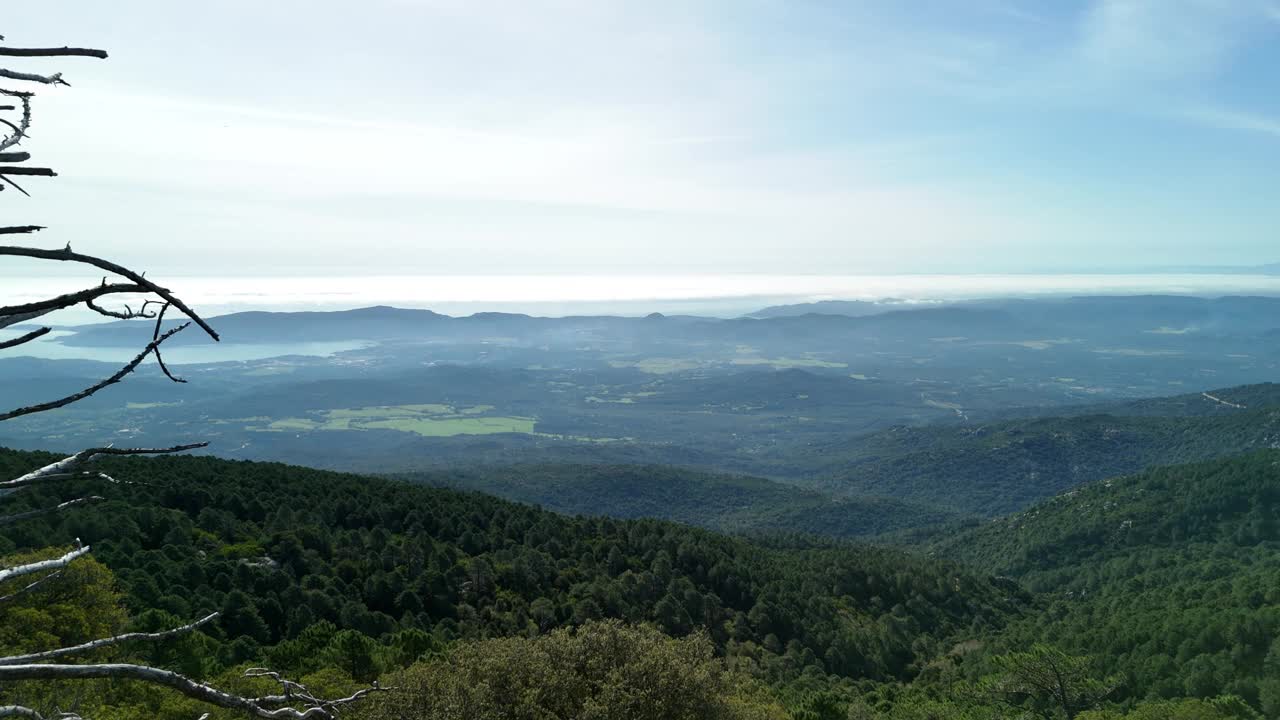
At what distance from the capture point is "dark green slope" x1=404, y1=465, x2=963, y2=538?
13050 cm

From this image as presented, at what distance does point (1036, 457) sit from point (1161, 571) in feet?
364

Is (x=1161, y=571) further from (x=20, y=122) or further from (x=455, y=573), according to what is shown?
(x=20, y=122)

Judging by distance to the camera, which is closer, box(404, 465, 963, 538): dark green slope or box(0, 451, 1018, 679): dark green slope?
box(0, 451, 1018, 679): dark green slope

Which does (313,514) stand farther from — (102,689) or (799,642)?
(799,642)

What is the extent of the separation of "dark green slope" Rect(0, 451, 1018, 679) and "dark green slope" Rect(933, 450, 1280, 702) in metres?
11.9

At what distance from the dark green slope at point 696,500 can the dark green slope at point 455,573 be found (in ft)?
181

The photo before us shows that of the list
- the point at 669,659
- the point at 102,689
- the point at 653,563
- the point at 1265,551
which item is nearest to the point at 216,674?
the point at 102,689

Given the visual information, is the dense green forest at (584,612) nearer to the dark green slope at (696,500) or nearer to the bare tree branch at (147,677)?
the bare tree branch at (147,677)

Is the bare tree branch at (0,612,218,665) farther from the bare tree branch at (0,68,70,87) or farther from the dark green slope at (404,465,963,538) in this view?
the dark green slope at (404,465,963,538)

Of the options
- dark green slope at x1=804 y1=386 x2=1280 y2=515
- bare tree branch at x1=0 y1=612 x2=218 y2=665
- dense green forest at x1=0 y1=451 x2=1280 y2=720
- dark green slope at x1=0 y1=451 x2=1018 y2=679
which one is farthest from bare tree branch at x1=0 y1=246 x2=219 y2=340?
dark green slope at x1=804 y1=386 x2=1280 y2=515

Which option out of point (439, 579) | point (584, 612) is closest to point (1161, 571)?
point (584, 612)

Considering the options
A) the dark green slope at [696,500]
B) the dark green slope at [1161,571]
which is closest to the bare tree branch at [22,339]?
the dark green slope at [1161,571]

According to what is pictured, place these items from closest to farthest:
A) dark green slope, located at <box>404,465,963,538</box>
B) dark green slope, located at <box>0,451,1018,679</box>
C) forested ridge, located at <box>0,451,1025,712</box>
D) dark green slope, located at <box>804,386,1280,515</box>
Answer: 1. forested ridge, located at <box>0,451,1025,712</box>
2. dark green slope, located at <box>0,451,1018,679</box>
3. dark green slope, located at <box>404,465,963,538</box>
4. dark green slope, located at <box>804,386,1280,515</box>

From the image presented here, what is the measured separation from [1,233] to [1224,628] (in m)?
61.7
